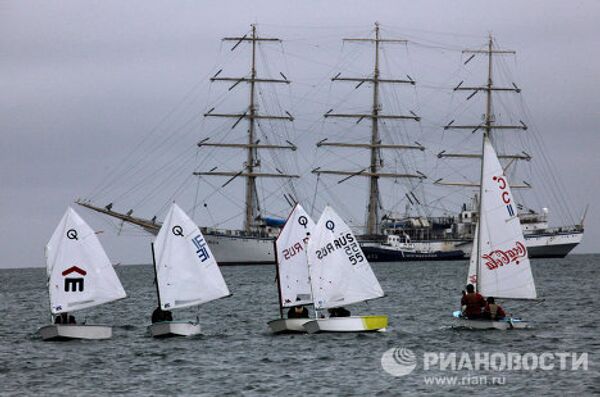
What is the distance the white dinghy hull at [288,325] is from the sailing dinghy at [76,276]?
6.54 metres

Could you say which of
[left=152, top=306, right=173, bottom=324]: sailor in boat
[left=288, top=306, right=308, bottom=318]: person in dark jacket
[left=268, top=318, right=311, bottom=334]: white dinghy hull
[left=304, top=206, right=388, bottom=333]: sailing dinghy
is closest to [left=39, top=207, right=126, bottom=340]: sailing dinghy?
[left=152, top=306, right=173, bottom=324]: sailor in boat

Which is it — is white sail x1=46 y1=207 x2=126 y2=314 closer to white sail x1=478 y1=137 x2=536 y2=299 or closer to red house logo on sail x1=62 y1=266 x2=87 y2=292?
red house logo on sail x1=62 y1=266 x2=87 y2=292

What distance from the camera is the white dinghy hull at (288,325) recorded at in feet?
190

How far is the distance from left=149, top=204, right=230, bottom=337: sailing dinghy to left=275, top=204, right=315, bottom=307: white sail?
2575 millimetres

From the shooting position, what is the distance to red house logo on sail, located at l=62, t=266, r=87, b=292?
57219mm

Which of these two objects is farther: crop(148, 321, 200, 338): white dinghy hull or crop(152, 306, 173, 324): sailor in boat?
crop(152, 306, 173, 324): sailor in boat

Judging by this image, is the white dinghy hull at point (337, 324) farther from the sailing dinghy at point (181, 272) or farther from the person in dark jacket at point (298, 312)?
the sailing dinghy at point (181, 272)

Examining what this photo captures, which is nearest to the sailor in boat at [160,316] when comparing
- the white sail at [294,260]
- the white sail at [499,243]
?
the white sail at [294,260]

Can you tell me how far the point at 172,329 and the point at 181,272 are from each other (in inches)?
94.0

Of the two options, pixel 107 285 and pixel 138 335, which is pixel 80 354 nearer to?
pixel 107 285

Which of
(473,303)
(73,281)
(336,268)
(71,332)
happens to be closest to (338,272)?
(336,268)

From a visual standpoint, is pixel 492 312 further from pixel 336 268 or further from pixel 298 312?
pixel 298 312

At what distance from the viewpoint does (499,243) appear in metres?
59.2

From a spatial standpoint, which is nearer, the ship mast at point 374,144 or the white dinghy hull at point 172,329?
the white dinghy hull at point 172,329
